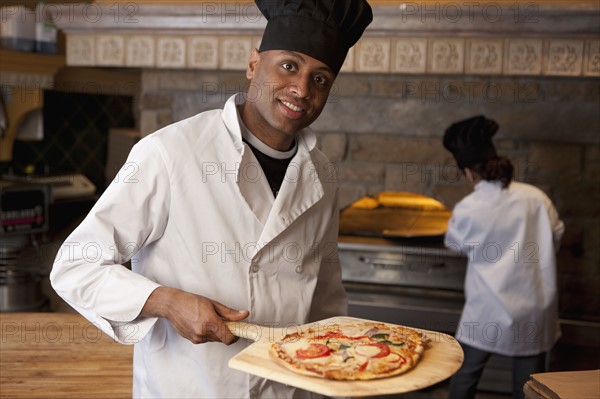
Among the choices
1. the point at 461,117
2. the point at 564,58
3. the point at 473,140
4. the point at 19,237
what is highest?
the point at 564,58

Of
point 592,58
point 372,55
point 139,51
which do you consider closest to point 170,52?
point 139,51

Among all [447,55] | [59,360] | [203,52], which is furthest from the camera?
[203,52]

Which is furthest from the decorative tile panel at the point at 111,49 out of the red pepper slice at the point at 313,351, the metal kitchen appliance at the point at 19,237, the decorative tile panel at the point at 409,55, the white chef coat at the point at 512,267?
the red pepper slice at the point at 313,351

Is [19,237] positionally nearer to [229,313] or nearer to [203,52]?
[203,52]

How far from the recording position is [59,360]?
79.0 inches

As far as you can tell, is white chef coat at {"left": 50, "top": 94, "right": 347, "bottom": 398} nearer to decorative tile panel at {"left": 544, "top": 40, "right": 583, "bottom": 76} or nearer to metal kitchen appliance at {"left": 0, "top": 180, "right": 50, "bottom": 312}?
decorative tile panel at {"left": 544, "top": 40, "right": 583, "bottom": 76}

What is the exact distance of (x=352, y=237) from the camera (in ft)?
11.6

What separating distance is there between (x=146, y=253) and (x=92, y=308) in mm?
174

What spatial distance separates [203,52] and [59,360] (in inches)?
73.0

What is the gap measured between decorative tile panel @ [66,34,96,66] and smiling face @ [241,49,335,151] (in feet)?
7.16

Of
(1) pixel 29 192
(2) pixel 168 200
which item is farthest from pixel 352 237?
(2) pixel 168 200

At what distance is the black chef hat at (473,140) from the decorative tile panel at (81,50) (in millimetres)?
1744

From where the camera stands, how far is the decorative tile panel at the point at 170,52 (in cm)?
350

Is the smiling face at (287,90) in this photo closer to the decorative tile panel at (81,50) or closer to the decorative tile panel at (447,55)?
the decorative tile panel at (447,55)
